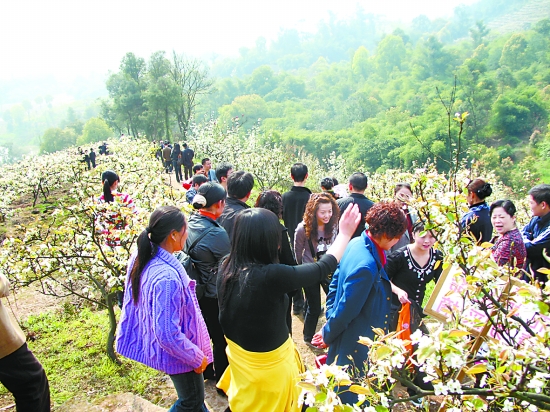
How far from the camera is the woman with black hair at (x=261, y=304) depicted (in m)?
2.02

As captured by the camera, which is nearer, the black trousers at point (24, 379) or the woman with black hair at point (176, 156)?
the black trousers at point (24, 379)

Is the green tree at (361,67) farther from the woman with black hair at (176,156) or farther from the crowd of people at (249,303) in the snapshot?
the crowd of people at (249,303)

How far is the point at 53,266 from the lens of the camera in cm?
381

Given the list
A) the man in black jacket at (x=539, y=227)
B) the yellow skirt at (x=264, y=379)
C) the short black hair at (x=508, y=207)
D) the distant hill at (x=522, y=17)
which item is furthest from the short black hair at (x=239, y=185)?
the distant hill at (x=522, y=17)

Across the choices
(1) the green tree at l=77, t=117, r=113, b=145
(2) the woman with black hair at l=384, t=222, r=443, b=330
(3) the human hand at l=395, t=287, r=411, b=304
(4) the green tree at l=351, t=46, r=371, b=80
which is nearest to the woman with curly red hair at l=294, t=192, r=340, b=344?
(2) the woman with black hair at l=384, t=222, r=443, b=330

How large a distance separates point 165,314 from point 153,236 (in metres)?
0.48

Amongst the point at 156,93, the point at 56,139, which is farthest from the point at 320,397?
the point at 56,139

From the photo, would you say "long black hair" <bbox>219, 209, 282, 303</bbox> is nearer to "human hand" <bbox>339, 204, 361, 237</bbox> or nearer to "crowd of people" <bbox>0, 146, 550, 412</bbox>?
"crowd of people" <bbox>0, 146, 550, 412</bbox>

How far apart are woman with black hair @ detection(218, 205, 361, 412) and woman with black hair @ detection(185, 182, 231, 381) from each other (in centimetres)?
76

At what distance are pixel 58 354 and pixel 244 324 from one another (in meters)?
3.18

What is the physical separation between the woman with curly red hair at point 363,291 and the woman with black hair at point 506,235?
134cm

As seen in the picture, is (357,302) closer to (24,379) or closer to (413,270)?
(413,270)

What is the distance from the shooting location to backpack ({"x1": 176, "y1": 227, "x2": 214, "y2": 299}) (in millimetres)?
2912

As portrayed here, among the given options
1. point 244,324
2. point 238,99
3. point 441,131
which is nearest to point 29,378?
point 244,324
